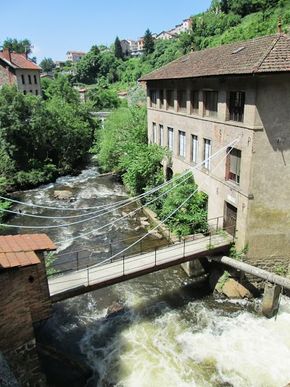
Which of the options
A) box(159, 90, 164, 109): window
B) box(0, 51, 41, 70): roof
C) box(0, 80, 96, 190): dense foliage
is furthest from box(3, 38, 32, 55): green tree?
box(159, 90, 164, 109): window

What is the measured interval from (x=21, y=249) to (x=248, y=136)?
34.0 feet

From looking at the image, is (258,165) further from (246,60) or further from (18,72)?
(18,72)

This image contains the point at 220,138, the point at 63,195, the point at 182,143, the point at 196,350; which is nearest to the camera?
the point at 196,350

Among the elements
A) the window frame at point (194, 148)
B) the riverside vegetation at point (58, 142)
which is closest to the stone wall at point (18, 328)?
the window frame at point (194, 148)

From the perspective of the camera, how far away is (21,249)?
9305 mm

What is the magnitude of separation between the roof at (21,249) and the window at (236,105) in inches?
408

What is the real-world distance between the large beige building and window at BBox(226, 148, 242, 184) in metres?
0.05

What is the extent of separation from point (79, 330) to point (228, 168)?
10.2 m

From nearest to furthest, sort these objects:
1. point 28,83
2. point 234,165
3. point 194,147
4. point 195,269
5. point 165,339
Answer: point 165,339
point 234,165
point 195,269
point 194,147
point 28,83

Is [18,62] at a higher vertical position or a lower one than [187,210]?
higher

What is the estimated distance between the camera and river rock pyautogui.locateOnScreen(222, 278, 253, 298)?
1568 cm

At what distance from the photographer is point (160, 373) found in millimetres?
11742

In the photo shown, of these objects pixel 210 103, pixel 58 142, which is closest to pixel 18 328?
pixel 210 103

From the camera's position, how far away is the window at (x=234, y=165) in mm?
15820
